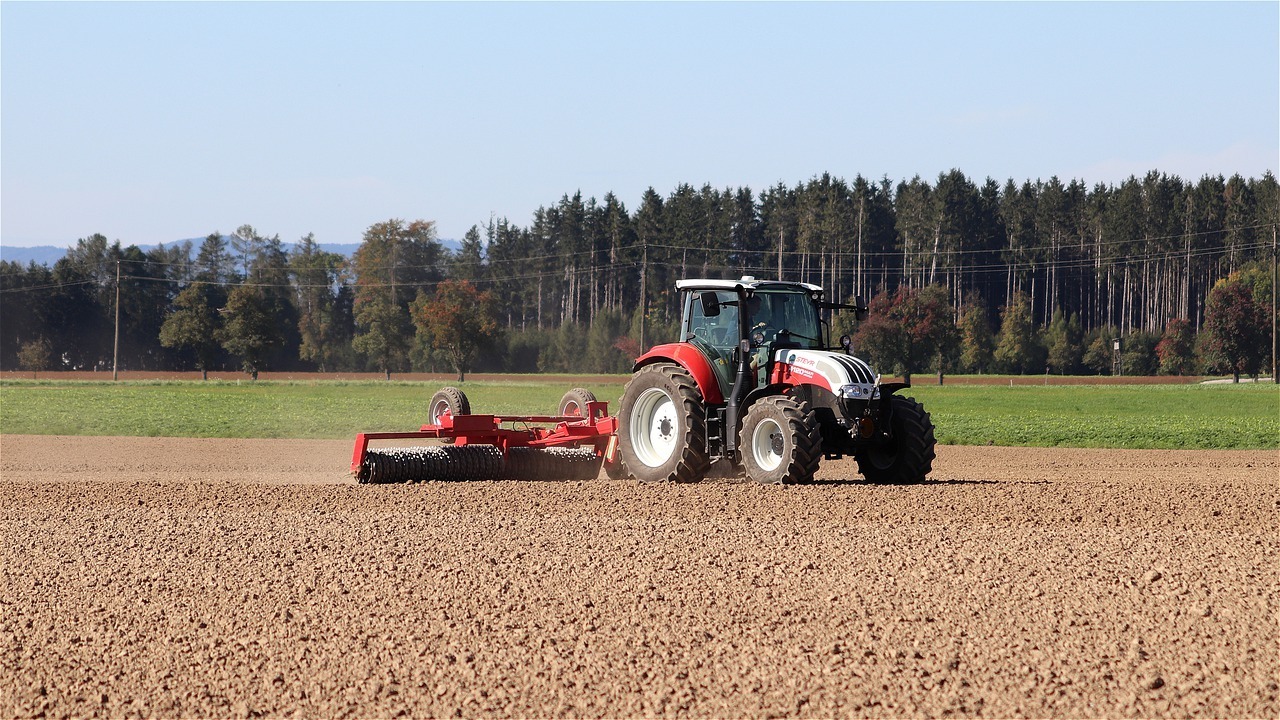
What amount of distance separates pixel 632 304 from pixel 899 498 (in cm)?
8231

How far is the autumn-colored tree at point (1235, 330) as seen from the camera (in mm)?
69312

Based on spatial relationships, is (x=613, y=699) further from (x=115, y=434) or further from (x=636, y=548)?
(x=115, y=434)

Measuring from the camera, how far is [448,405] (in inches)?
643

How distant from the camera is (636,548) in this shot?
9102 mm

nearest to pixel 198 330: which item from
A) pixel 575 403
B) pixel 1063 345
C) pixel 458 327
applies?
pixel 458 327

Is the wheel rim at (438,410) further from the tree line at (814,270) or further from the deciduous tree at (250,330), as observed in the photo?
the tree line at (814,270)

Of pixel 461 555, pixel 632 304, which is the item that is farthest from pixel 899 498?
pixel 632 304

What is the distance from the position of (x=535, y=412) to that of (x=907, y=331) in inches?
1268

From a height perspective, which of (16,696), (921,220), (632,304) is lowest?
(16,696)

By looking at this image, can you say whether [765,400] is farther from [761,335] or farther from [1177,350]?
[1177,350]

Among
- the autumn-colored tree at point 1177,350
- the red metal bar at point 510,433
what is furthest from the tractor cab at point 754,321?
the autumn-colored tree at point 1177,350

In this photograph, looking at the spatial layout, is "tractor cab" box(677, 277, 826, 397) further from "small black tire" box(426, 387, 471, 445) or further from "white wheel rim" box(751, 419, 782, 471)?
"small black tire" box(426, 387, 471, 445)

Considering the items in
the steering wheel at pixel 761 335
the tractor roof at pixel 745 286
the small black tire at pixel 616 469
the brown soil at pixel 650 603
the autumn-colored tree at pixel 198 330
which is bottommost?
the brown soil at pixel 650 603

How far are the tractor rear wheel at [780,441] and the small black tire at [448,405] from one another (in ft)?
14.1
